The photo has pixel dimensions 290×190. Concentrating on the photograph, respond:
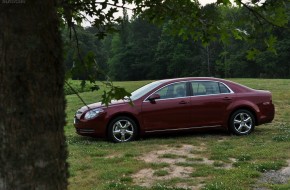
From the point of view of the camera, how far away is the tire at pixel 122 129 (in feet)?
32.1

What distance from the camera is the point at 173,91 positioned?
10.3m

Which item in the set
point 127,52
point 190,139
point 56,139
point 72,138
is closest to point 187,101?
point 190,139

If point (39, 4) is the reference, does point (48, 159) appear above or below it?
below

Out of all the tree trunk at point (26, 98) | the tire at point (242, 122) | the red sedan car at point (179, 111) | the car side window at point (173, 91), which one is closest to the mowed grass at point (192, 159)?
the tire at point (242, 122)

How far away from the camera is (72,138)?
1067cm

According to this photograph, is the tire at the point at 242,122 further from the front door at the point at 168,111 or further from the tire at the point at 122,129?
the tire at the point at 122,129

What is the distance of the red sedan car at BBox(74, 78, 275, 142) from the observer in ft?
32.2

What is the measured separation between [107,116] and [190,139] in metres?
2.00

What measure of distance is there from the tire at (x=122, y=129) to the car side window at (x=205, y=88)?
172 cm

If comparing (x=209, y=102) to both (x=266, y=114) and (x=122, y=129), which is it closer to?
(x=266, y=114)

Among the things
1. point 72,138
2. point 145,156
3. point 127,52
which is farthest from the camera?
point 127,52

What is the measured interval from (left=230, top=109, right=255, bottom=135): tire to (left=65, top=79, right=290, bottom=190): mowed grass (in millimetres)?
192

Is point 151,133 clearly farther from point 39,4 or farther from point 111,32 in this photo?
point 39,4

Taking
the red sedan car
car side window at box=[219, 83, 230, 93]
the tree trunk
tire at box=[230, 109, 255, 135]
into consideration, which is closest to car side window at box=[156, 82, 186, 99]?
the red sedan car
